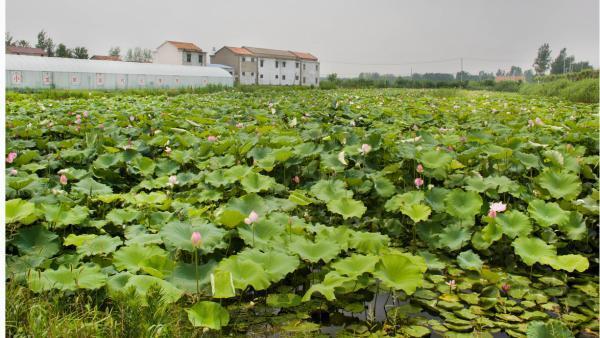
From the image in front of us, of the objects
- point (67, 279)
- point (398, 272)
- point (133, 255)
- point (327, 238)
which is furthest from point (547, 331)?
point (67, 279)

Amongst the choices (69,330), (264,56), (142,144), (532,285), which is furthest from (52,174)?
(264,56)

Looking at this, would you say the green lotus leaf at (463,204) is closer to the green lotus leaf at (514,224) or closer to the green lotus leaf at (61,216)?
the green lotus leaf at (514,224)

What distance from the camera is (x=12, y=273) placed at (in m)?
1.97

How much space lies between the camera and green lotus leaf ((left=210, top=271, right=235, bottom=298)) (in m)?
1.74

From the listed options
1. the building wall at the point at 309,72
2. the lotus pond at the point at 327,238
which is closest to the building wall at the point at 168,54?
the building wall at the point at 309,72

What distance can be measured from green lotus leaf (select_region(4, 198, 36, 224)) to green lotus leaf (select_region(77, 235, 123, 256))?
0.31 m

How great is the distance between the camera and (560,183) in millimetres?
3033

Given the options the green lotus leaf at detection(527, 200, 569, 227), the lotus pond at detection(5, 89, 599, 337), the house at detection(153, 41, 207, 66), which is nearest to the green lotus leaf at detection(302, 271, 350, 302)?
the lotus pond at detection(5, 89, 599, 337)

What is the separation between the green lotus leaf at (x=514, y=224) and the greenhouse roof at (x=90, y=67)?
22.7 m

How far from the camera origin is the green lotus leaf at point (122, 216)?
2.60 m

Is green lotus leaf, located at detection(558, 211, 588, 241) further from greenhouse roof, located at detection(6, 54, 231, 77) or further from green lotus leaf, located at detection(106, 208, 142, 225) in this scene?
greenhouse roof, located at detection(6, 54, 231, 77)

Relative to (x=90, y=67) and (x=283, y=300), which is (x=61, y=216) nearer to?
(x=283, y=300)

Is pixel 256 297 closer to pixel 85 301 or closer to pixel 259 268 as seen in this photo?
pixel 259 268

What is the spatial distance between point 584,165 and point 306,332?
262 cm
